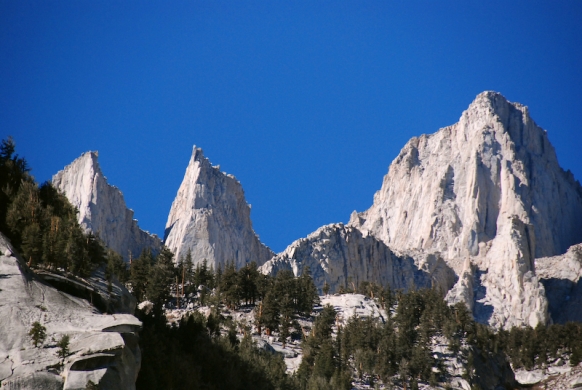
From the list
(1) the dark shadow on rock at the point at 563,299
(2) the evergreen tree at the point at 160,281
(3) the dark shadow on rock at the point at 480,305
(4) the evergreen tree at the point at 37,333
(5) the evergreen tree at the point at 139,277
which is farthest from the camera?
(1) the dark shadow on rock at the point at 563,299

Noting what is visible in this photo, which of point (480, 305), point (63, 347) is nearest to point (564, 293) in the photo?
point (480, 305)

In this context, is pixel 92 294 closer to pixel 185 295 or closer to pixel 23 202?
pixel 23 202

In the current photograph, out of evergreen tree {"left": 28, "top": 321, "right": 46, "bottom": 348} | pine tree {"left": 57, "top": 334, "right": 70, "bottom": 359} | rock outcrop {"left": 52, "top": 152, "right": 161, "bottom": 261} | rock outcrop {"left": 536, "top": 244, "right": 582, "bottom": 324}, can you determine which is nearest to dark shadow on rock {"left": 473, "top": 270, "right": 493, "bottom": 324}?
rock outcrop {"left": 536, "top": 244, "right": 582, "bottom": 324}

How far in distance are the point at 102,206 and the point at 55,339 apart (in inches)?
5556

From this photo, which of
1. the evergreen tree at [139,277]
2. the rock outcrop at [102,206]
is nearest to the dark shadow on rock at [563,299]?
the rock outcrop at [102,206]

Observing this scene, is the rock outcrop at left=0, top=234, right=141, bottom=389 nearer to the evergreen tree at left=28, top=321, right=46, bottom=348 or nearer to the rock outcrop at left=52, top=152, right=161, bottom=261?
the evergreen tree at left=28, top=321, right=46, bottom=348

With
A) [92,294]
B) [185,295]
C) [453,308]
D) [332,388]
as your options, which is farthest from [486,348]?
[92,294]

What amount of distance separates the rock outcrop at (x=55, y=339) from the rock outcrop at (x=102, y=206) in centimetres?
12780

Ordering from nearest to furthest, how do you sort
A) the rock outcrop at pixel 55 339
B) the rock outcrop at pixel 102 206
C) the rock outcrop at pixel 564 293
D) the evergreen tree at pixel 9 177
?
the rock outcrop at pixel 55 339 → the evergreen tree at pixel 9 177 → the rock outcrop at pixel 102 206 → the rock outcrop at pixel 564 293

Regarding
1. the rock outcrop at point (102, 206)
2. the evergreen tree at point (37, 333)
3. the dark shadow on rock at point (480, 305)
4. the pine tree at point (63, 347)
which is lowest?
the pine tree at point (63, 347)

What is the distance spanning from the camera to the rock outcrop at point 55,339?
39.3 meters

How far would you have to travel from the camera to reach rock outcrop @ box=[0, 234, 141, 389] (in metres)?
39.3

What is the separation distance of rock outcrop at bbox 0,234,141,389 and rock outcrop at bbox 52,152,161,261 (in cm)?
12780

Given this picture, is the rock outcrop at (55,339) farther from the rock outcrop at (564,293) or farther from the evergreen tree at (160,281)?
the rock outcrop at (564,293)
